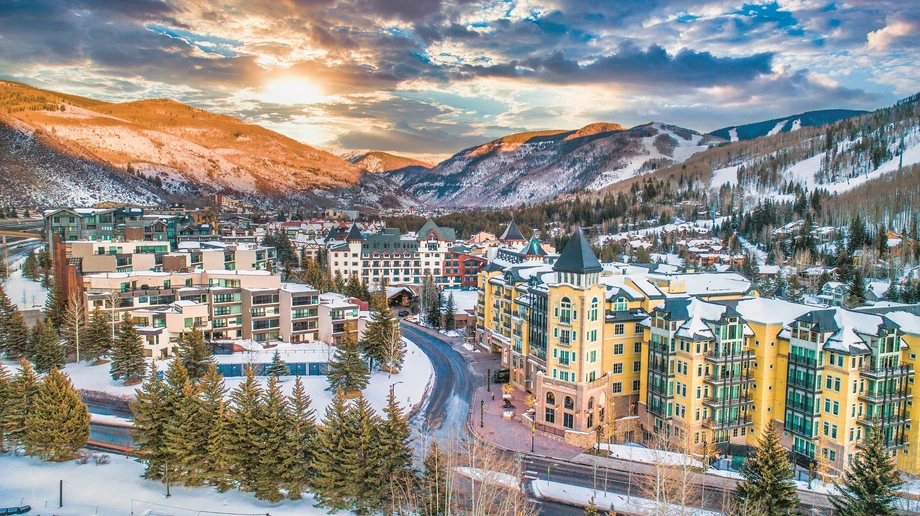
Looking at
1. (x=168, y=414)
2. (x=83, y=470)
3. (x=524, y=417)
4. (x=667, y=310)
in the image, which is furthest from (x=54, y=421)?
(x=667, y=310)

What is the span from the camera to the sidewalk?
47000 mm

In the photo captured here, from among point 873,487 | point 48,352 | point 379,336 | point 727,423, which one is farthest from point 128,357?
point 873,487

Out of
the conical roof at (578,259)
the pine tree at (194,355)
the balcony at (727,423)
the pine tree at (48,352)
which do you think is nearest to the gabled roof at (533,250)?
the conical roof at (578,259)

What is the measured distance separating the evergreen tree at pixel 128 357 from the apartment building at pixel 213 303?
627 centimetres

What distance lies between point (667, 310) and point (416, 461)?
79.1 ft

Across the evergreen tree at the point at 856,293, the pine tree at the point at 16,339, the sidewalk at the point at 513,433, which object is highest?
the evergreen tree at the point at 856,293

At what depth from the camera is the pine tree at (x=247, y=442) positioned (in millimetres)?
36812

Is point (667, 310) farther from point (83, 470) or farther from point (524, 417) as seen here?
point (83, 470)

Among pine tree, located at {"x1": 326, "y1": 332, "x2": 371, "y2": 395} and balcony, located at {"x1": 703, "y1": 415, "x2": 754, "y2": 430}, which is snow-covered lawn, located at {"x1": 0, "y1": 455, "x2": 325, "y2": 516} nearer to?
pine tree, located at {"x1": 326, "y1": 332, "x2": 371, "y2": 395}

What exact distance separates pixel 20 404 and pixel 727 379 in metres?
54.9

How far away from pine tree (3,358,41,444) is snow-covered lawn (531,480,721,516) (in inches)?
1496

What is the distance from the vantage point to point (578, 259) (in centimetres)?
4991

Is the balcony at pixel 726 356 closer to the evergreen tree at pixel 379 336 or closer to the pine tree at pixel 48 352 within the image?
the evergreen tree at pixel 379 336

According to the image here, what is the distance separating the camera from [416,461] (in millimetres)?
42250
